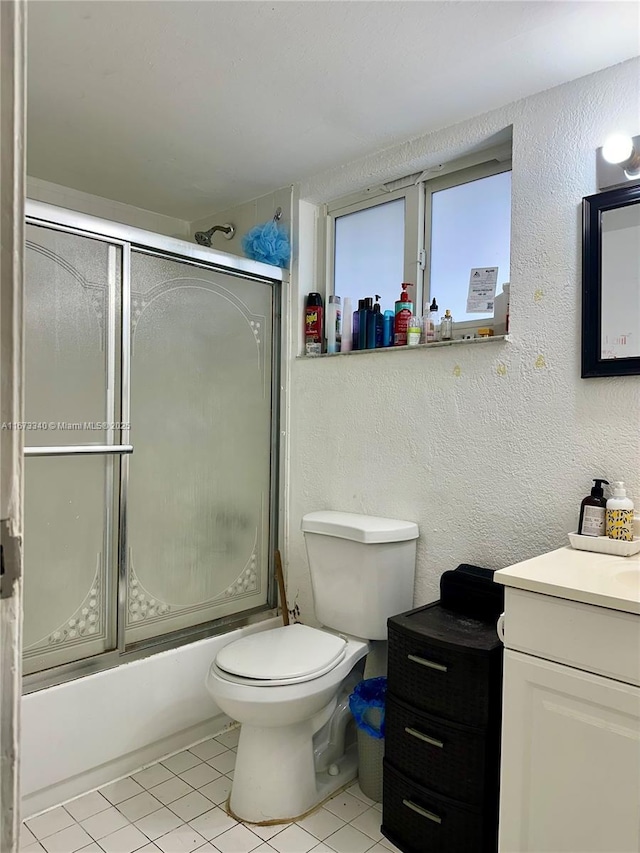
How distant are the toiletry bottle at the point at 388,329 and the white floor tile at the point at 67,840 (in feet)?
5.77

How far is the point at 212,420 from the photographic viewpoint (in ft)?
7.17

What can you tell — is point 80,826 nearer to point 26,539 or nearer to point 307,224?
point 26,539

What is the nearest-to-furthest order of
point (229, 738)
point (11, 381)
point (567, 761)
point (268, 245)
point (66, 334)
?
point (11, 381) → point (567, 761) → point (66, 334) → point (229, 738) → point (268, 245)

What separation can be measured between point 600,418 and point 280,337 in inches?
52.7

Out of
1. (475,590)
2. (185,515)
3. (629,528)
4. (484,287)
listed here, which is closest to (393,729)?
(475,590)

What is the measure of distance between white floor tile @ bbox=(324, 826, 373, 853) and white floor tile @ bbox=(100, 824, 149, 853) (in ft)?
1.64

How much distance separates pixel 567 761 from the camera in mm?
1126

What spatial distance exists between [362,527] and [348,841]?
864mm

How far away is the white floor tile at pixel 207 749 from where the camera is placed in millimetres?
1984

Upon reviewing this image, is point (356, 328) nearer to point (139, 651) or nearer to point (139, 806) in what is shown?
point (139, 651)

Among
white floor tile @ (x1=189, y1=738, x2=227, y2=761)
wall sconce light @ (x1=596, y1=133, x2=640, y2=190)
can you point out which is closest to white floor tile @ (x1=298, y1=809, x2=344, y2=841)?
white floor tile @ (x1=189, y1=738, x2=227, y2=761)

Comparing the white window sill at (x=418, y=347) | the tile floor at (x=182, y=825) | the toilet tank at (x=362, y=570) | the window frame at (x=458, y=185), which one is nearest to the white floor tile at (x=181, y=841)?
the tile floor at (x=182, y=825)

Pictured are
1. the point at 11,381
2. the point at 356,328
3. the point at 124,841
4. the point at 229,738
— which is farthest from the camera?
the point at 356,328

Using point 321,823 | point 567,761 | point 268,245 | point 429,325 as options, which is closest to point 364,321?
point 429,325
